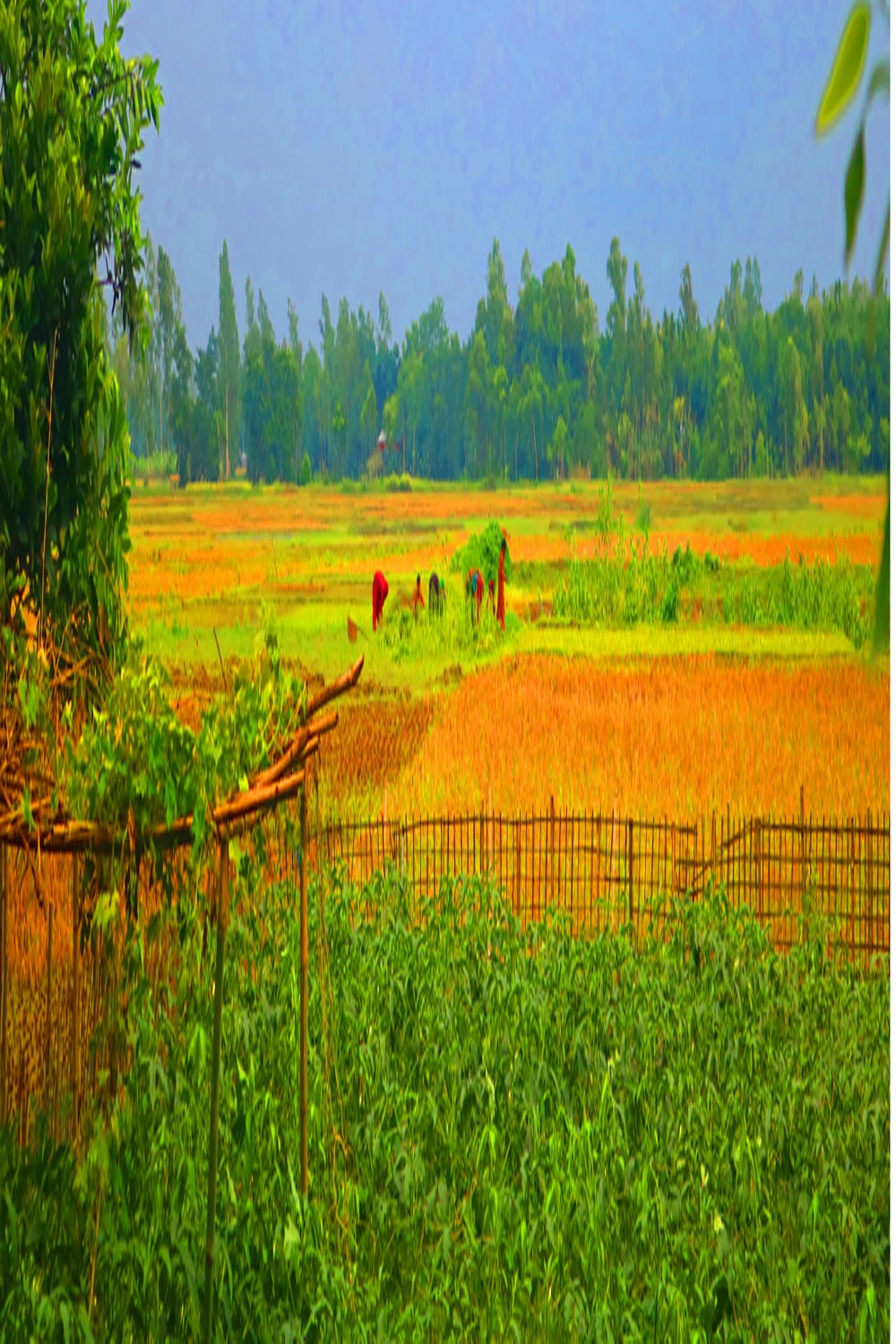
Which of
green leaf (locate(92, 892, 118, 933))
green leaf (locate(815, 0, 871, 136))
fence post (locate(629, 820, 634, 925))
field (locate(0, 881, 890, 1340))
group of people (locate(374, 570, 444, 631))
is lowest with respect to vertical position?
field (locate(0, 881, 890, 1340))

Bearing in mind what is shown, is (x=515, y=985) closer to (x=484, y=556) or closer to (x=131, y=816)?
(x=484, y=556)

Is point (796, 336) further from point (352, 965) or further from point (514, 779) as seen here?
point (352, 965)

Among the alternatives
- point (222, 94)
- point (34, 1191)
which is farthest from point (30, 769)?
point (222, 94)

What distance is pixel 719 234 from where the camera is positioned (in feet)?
10.9

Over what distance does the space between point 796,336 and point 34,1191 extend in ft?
8.24

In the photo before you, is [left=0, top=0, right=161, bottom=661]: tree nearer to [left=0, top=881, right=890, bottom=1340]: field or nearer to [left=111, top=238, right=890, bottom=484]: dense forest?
[left=111, top=238, right=890, bottom=484]: dense forest

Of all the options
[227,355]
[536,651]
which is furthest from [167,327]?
[536,651]

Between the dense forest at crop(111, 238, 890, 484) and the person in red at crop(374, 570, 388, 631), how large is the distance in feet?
0.89

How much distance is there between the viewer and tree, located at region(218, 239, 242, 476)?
338cm

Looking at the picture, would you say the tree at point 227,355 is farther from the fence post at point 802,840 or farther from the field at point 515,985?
the fence post at point 802,840

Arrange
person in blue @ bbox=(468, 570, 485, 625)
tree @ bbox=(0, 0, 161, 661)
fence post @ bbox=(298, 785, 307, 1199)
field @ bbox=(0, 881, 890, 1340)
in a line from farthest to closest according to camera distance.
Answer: person in blue @ bbox=(468, 570, 485, 625), tree @ bbox=(0, 0, 161, 661), field @ bbox=(0, 881, 890, 1340), fence post @ bbox=(298, 785, 307, 1199)

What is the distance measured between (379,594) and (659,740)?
780mm

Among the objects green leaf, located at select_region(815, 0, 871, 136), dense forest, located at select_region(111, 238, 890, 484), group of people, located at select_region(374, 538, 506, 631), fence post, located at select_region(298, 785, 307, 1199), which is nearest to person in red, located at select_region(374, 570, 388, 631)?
group of people, located at select_region(374, 538, 506, 631)

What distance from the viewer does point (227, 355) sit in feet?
11.3
